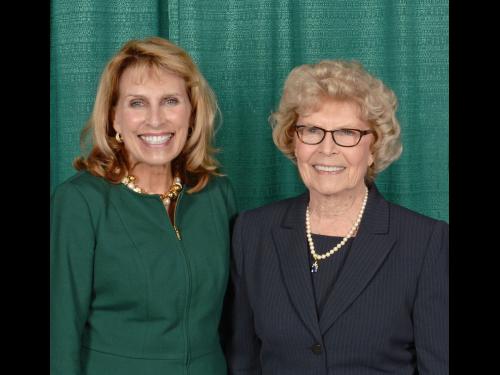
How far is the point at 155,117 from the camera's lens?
1775 millimetres

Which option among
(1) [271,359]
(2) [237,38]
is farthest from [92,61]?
(1) [271,359]

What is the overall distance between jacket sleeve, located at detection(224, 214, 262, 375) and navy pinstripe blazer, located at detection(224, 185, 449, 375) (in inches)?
2.8

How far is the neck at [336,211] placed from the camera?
72.0 inches

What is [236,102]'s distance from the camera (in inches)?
92.9

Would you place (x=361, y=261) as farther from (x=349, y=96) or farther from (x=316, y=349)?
(x=349, y=96)

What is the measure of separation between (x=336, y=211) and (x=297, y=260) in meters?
0.17

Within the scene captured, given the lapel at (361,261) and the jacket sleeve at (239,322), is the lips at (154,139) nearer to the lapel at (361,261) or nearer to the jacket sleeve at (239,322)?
the jacket sleeve at (239,322)

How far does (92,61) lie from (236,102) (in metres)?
0.51

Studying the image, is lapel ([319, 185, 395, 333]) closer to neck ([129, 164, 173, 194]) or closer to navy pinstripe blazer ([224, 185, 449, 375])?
navy pinstripe blazer ([224, 185, 449, 375])

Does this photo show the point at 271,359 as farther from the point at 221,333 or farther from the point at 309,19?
the point at 309,19

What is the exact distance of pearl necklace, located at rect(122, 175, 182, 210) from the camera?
1.81 m

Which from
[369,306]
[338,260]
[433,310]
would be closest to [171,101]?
[338,260]

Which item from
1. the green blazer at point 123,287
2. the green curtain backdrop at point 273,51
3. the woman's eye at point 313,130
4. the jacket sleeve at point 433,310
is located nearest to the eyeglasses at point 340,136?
the woman's eye at point 313,130

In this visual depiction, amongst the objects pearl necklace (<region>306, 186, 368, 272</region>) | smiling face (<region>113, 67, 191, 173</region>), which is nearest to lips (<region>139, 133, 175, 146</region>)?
smiling face (<region>113, 67, 191, 173</region>)
